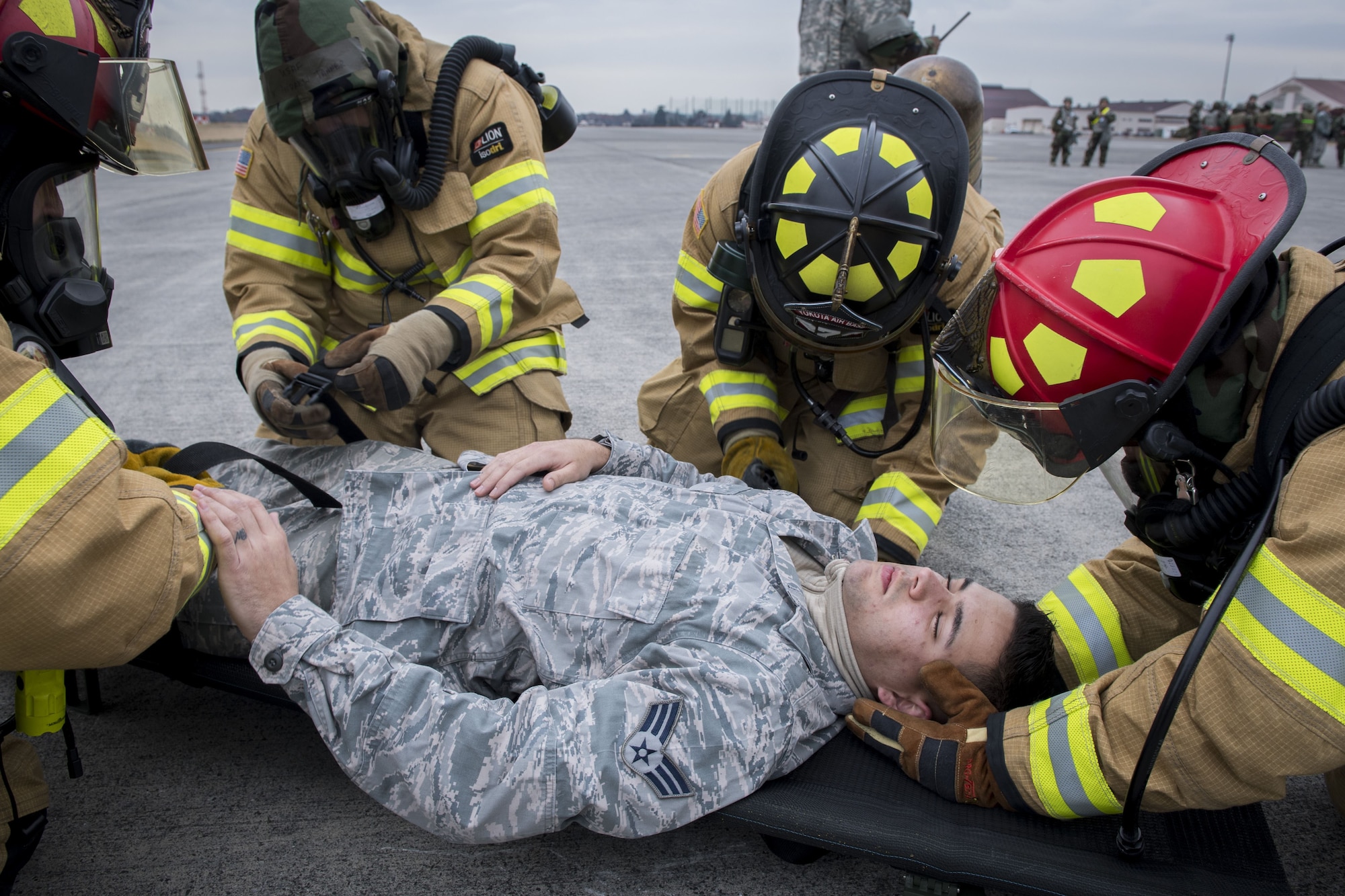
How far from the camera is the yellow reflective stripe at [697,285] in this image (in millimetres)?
2855

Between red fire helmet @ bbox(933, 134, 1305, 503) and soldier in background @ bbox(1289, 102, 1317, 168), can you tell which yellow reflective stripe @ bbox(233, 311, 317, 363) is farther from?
soldier in background @ bbox(1289, 102, 1317, 168)

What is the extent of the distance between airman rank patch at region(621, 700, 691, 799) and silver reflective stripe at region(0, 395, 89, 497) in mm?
1058

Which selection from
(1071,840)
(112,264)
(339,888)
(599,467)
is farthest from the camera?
(112,264)

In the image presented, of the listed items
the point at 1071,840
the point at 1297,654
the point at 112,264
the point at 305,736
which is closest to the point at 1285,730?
the point at 1297,654

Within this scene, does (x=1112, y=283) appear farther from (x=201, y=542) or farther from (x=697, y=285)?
(x=201, y=542)

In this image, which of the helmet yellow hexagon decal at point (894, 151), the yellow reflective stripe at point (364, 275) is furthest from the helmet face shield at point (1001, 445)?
the yellow reflective stripe at point (364, 275)

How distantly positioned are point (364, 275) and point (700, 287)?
1.23 m

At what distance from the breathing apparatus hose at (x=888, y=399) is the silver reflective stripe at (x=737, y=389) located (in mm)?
127

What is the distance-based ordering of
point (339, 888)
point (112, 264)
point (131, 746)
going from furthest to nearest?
1. point (112, 264)
2. point (131, 746)
3. point (339, 888)

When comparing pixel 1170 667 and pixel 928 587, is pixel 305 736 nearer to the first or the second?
pixel 928 587

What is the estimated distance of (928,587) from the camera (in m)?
1.92

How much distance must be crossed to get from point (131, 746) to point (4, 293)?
1.09 meters

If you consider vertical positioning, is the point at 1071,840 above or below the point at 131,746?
above

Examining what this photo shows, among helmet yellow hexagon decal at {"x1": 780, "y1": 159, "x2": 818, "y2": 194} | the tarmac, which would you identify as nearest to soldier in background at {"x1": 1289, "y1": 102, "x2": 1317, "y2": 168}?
the tarmac
